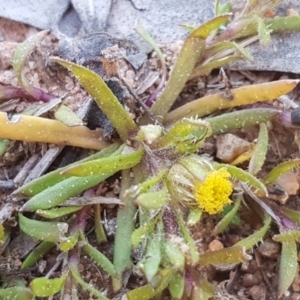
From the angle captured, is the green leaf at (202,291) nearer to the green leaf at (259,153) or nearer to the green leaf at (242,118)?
the green leaf at (259,153)

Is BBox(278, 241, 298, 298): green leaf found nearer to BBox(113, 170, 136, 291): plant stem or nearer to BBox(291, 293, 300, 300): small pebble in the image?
BBox(291, 293, 300, 300): small pebble

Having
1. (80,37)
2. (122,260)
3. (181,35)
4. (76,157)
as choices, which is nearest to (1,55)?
(80,37)

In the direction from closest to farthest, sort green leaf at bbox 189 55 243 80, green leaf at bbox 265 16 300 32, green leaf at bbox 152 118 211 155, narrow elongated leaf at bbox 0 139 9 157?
green leaf at bbox 152 118 211 155 → narrow elongated leaf at bbox 0 139 9 157 → green leaf at bbox 189 55 243 80 → green leaf at bbox 265 16 300 32

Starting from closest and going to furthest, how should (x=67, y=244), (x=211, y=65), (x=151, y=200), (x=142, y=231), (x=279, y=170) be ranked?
(x=151, y=200)
(x=142, y=231)
(x=67, y=244)
(x=279, y=170)
(x=211, y=65)

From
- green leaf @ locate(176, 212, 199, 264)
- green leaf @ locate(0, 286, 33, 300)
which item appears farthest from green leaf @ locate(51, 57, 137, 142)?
green leaf @ locate(0, 286, 33, 300)

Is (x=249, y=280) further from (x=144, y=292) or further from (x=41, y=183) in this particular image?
(x=41, y=183)

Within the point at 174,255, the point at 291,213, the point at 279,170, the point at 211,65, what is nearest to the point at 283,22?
the point at 211,65

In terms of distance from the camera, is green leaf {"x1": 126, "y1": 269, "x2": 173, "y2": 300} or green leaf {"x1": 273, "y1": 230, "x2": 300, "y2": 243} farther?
green leaf {"x1": 273, "y1": 230, "x2": 300, "y2": 243}

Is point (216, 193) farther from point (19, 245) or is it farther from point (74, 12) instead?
point (74, 12)
